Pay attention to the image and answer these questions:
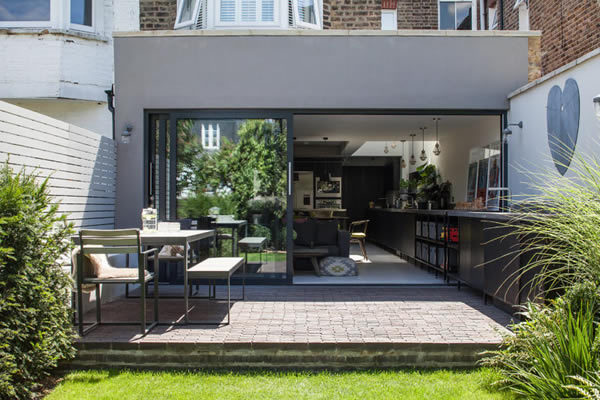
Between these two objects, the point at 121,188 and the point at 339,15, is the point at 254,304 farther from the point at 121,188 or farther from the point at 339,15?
the point at 339,15

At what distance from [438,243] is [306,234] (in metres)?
2.01

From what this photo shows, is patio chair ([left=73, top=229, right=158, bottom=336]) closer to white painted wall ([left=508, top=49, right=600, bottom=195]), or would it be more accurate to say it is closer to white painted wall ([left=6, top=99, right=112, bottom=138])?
white painted wall ([left=508, top=49, right=600, bottom=195])

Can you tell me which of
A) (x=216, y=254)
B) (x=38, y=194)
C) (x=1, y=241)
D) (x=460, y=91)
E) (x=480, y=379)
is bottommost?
(x=480, y=379)

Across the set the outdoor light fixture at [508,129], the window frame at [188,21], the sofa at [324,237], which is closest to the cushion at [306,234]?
the sofa at [324,237]

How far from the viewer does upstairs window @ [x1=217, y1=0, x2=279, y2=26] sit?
7.52 metres

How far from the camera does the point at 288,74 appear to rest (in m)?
6.77

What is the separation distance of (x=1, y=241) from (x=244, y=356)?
6.09 ft

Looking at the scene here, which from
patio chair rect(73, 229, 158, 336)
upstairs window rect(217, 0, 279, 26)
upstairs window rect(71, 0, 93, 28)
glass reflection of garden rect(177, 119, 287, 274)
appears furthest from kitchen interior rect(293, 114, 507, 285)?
upstairs window rect(71, 0, 93, 28)

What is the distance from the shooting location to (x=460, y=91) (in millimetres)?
6844

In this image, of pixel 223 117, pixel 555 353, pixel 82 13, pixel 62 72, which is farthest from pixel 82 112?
pixel 555 353

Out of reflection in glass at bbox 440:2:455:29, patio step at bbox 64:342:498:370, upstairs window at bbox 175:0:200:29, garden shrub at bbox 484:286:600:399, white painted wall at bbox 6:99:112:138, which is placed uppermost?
reflection in glass at bbox 440:2:455:29

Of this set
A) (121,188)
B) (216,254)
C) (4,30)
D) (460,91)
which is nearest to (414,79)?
(460,91)

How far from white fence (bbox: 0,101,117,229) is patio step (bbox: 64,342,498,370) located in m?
1.51

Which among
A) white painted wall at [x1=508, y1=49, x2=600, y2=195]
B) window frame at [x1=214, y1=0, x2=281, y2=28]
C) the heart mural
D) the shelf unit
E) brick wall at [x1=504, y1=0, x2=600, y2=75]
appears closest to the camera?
white painted wall at [x1=508, y1=49, x2=600, y2=195]
